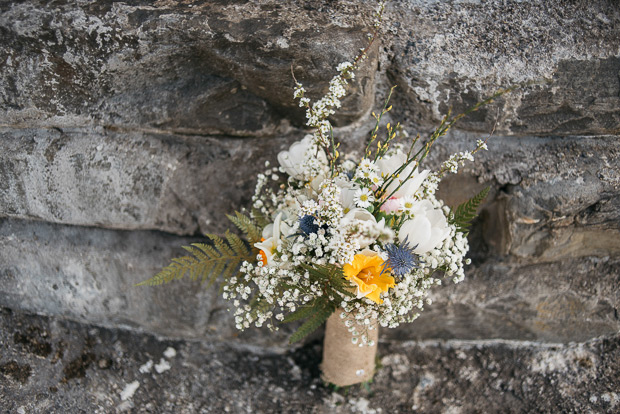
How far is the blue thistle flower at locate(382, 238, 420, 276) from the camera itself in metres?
1.33

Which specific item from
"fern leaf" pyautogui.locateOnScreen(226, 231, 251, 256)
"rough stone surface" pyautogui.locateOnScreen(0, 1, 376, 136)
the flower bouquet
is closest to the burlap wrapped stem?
the flower bouquet

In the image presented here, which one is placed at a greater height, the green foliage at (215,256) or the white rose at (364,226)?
the white rose at (364,226)

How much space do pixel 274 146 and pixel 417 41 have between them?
56 cm

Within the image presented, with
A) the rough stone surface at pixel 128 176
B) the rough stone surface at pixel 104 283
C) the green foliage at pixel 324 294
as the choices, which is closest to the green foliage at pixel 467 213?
the green foliage at pixel 324 294

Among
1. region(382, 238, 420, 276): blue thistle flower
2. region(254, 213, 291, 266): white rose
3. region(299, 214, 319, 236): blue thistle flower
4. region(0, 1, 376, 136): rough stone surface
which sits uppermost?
region(0, 1, 376, 136): rough stone surface

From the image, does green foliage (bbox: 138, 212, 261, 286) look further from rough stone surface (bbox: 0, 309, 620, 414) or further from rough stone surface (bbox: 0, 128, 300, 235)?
rough stone surface (bbox: 0, 309, 620, 414)

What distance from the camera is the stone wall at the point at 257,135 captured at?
4.98 feet

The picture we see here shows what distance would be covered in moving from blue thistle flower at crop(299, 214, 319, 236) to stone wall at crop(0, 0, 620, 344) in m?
0.43

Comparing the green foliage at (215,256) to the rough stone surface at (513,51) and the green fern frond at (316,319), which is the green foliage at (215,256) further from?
the rough stone surface at (513,51)

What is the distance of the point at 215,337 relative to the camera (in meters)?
1.98

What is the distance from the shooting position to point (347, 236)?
4.25 feet

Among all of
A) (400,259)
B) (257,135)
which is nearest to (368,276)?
(400,259)

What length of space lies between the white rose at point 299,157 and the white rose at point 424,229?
0.33m

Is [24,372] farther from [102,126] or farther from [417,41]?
[417,41]
